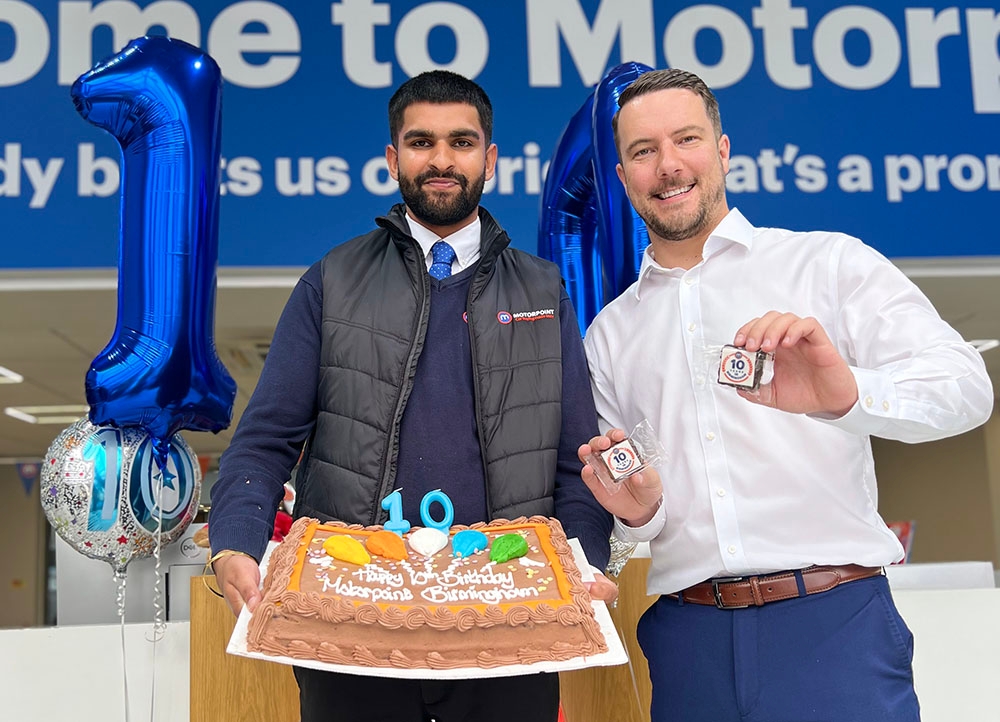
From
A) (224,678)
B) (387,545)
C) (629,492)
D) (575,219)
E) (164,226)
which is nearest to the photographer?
(387,545)

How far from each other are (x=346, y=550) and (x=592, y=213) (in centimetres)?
198

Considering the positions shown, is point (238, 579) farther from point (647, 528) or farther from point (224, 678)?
point (224, 678)

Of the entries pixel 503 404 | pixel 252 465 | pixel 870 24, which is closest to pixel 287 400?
pixel 252 465

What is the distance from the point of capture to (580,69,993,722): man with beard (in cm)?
166

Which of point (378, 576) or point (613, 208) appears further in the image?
point (613, 208)

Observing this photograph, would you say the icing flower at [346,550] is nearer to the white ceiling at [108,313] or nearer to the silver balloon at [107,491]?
the silver balloon at [107,491]

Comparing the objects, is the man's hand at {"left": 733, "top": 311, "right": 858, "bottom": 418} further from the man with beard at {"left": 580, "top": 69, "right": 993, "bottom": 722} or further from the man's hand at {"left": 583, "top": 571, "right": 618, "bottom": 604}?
the man's hand at {"left": 583, "top": 571, "right": 618, "bottom": 604}

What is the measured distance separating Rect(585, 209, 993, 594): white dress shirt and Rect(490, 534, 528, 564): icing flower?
0.29 metres

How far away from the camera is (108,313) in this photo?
5523 millimetres

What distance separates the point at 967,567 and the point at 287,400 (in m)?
2.36

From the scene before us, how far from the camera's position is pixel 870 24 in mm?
4715

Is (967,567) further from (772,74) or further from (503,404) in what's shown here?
(772,74)

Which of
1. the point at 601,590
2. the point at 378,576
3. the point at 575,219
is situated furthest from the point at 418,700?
the point at 575,219

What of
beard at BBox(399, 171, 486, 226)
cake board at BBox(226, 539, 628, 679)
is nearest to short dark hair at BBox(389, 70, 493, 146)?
beard at BBox(399, 171, 486, 226)
